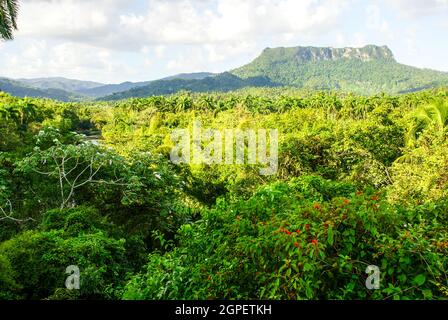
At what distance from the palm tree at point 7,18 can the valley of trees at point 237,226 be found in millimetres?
2625

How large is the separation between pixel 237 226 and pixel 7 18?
7.67 metres

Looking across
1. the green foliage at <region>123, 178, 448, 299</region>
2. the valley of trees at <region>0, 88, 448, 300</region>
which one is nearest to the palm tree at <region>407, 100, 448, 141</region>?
the valley of trees at <region>0, 88, 448, 300</region>

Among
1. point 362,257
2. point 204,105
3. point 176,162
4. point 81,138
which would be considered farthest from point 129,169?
point 204,105

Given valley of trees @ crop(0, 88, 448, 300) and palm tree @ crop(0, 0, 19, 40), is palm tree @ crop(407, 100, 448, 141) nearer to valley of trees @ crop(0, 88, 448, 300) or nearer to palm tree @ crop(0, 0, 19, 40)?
valley of trees @ crop(0, 88, 448, 300)

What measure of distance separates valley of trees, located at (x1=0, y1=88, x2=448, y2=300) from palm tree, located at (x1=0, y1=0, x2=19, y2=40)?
2.63 metres

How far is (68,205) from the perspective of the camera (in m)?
9.49

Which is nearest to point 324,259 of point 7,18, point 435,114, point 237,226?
point 237,226

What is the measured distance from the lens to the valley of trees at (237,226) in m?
2.44

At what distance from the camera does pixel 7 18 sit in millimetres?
8180

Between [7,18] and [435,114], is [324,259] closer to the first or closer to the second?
[7,18]

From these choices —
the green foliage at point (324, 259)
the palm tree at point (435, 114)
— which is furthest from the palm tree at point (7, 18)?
the palm tree at point (435, 114)

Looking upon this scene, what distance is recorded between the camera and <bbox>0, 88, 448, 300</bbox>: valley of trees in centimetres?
244
